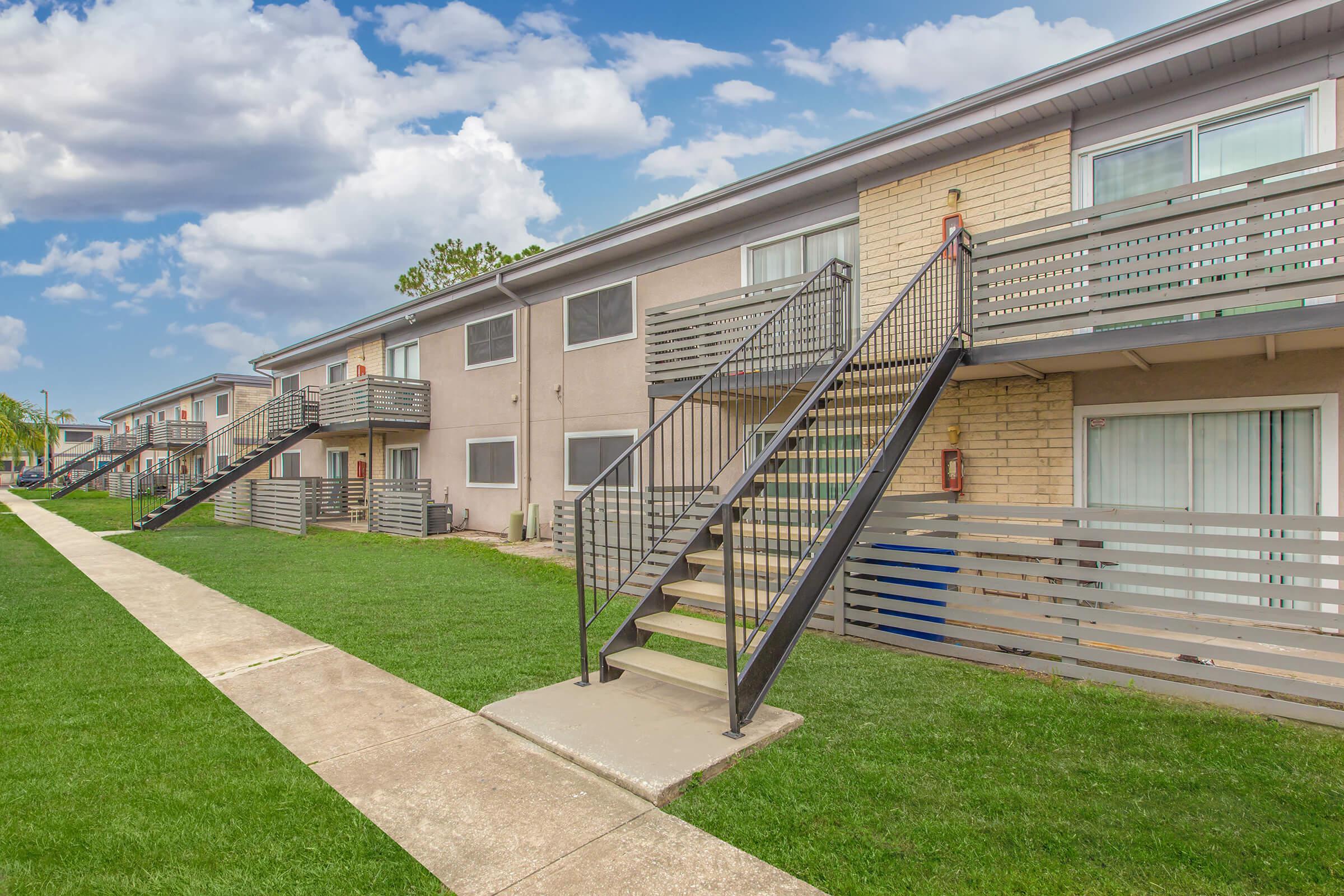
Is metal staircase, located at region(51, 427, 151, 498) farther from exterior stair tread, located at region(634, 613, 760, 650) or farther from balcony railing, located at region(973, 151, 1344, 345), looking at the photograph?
balcony railing, located at region(973, 151, 1344, 345)

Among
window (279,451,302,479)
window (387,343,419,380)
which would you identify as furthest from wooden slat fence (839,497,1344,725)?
window (279,451,302,479)

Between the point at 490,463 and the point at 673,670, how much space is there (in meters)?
11.1

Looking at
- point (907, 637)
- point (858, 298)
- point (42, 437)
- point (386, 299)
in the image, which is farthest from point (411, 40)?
point (42, 437)

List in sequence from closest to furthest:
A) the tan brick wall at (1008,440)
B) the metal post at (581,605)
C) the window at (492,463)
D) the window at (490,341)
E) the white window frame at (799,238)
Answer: the metal post at (581,605)
the tan brick wall at (1008,440)
the white window frame at (799,238)
the window at (492,463)
the window at (490,341)

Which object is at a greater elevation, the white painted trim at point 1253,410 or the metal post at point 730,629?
the white painted trim at point 1253,410

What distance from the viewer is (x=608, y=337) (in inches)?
474

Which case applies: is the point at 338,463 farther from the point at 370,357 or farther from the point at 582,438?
the point at 582,438

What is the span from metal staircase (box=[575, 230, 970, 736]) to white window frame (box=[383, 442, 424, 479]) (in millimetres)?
11970

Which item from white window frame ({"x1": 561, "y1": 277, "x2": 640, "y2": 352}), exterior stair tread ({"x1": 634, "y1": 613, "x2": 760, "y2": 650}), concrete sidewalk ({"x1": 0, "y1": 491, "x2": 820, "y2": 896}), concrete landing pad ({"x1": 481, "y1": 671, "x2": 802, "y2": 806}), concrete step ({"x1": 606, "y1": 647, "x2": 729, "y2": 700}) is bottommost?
concrete sidewalk ({"x1": 0, "y1": 491, "x2": 820, "y2": 896})

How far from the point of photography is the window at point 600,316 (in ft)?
38.5

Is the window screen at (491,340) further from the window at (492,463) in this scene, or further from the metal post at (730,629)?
the metal post at (730,629)

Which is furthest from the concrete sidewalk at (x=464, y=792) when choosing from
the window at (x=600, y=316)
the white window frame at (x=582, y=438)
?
the window at (x=600, y=316)

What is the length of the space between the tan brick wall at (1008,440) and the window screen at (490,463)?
8891mm

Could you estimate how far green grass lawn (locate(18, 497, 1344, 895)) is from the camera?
2551 mm
